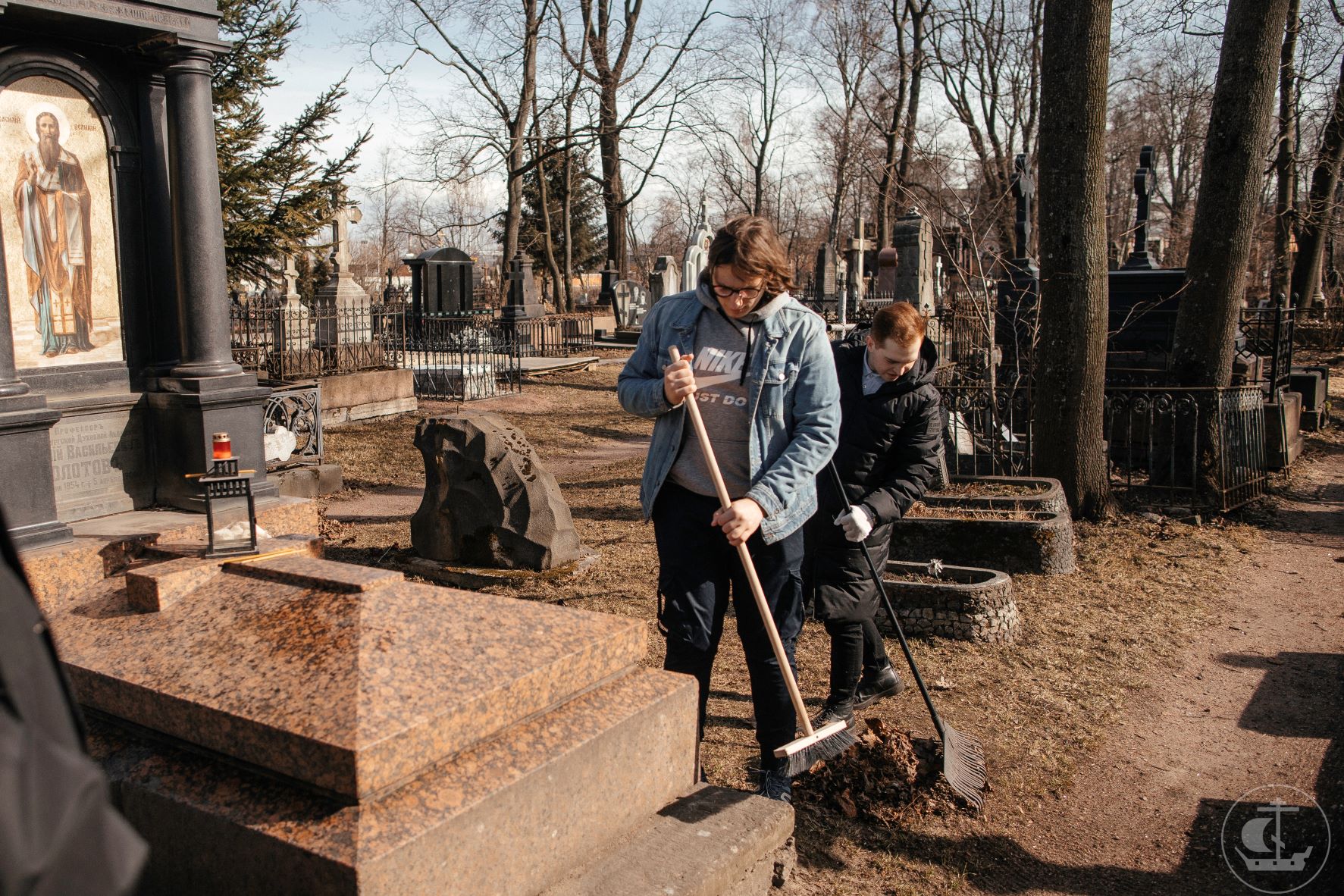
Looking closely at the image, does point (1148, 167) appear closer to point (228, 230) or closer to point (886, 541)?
point (228, 230)

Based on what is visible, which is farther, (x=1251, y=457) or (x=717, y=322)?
(x=1251, y=457)

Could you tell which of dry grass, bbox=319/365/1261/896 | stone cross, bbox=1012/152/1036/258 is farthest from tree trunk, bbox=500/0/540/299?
dry grass, bbox=319/365/1261/896

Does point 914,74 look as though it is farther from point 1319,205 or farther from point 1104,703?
point 1104,703

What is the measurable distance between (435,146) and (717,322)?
24654 millimetres

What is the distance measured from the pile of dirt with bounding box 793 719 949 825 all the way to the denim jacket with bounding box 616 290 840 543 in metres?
1.10

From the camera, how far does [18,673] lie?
0.99 meters

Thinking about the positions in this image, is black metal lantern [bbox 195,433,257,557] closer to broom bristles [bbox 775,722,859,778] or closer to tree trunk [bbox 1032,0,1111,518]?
broom bristles [bbox 775,722,859,778]

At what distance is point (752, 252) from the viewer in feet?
10.1

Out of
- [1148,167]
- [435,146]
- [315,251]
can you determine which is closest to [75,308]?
[315,251]

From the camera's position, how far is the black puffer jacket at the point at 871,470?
4105 millimetres

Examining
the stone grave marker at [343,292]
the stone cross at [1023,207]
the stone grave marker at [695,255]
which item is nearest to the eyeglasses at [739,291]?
the stone cross at [1023,207]

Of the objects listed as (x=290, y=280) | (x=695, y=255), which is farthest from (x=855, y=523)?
(x=695, y=255)

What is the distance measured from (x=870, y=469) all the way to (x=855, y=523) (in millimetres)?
435

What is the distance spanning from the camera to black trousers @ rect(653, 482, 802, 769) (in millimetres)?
3205
